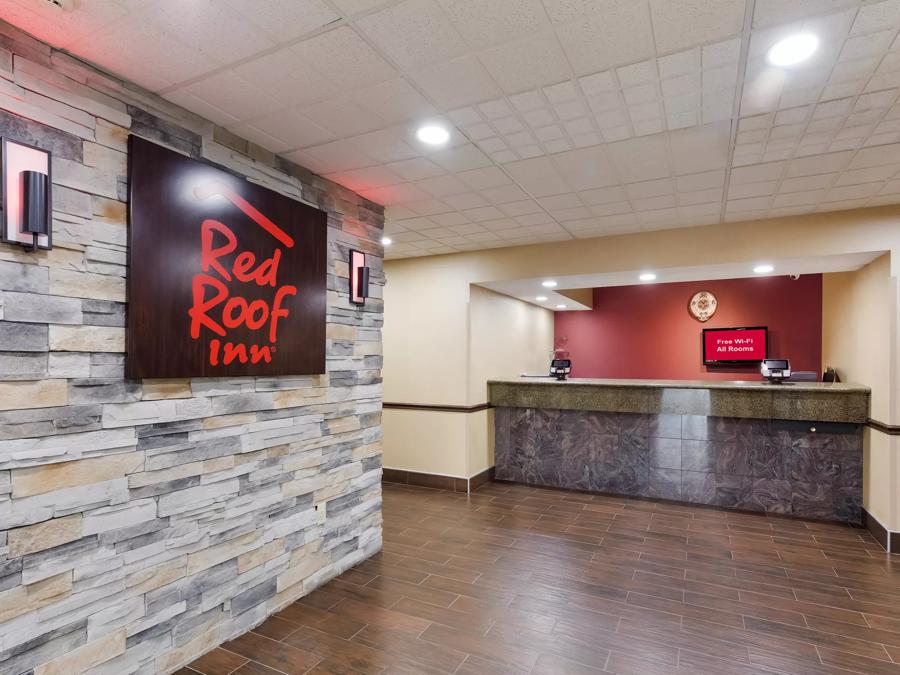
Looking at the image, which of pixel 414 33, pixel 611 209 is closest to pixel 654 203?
pixel 611 209

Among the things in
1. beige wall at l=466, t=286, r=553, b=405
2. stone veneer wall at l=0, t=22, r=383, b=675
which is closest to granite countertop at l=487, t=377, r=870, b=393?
beige wall at l=466, t=286, r=553, b=405

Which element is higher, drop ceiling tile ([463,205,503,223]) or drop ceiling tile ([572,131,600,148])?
drop ceiling tile ([572,131,600,148])

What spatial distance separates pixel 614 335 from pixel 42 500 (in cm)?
842

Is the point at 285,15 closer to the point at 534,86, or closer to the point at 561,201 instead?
the point at 534,86

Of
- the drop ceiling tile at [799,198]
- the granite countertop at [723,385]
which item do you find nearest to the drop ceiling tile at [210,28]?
the drop ceiling tile at [799,198]

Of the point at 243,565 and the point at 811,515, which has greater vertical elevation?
the point at 243,565

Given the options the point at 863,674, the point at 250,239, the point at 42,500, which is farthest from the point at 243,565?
the point at 863,674

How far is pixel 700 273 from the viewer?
16.7 ft

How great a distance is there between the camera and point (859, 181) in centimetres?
340

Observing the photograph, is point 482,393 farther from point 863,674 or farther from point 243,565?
point 863,674

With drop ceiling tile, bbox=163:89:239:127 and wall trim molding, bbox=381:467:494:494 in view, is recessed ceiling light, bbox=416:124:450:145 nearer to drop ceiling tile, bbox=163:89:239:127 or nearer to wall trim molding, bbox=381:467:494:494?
drop ceiling tile, bbox=163:89:239:127

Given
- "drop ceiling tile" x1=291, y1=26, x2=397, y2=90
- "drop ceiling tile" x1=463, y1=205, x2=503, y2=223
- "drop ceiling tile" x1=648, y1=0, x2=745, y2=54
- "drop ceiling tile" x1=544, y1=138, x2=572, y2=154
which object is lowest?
"drop ceiling tile" x1=463, y1=205, x2=503, y2=223

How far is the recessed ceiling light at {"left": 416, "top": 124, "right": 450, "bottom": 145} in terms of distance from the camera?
271 centimetres

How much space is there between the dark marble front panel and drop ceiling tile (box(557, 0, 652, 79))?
414cm
